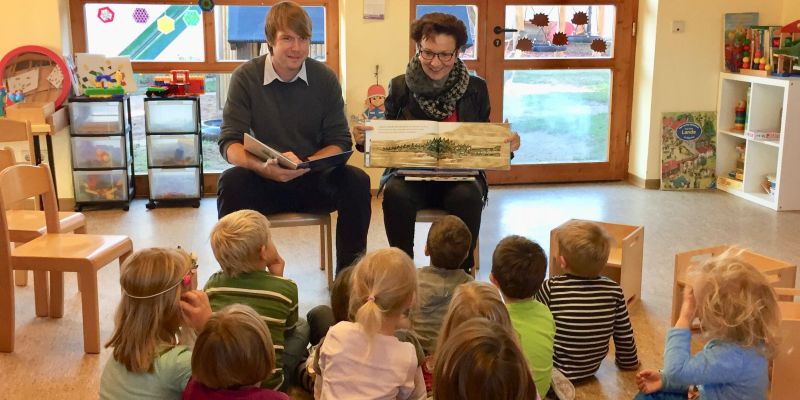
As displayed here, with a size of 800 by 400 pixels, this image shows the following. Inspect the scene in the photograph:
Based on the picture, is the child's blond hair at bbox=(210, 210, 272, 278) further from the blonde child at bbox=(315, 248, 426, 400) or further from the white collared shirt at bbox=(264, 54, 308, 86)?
the white collared shirt at bbox=(264, 54, 308, 86)

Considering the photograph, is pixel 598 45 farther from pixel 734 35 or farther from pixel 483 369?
pixel 483 369

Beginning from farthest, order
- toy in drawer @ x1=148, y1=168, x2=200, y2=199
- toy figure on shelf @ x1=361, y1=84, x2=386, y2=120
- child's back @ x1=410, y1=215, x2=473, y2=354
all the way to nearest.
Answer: toy figure on shelf @ x1=361, y1=84, x2=386, y2=120
toy in drawer @ x1=148, y1=168, x2=200, y2=199
child's back @ x1=410, y1=215, x2=473, y2=354

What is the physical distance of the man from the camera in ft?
10.8

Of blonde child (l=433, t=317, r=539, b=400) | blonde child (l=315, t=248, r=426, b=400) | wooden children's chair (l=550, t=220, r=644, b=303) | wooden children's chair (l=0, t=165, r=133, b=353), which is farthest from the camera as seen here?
wooden children's chair (l=550, t=220, r=644, b=303)

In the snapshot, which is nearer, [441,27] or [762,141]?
[441,27]

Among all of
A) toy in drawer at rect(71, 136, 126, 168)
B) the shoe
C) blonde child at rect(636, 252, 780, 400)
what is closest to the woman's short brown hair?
the shoe

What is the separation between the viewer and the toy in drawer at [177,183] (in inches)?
203

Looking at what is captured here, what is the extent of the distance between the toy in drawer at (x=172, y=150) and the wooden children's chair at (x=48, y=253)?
1927 millimetres

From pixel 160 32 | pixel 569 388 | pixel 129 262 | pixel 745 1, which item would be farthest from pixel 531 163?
pixel 129 262

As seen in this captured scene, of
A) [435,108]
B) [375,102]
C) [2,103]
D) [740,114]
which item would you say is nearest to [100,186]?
[2,103]

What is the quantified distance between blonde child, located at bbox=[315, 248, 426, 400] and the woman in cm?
124

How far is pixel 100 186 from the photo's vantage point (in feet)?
16.7

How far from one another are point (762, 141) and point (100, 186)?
157 inches

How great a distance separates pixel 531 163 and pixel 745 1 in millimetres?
1729
